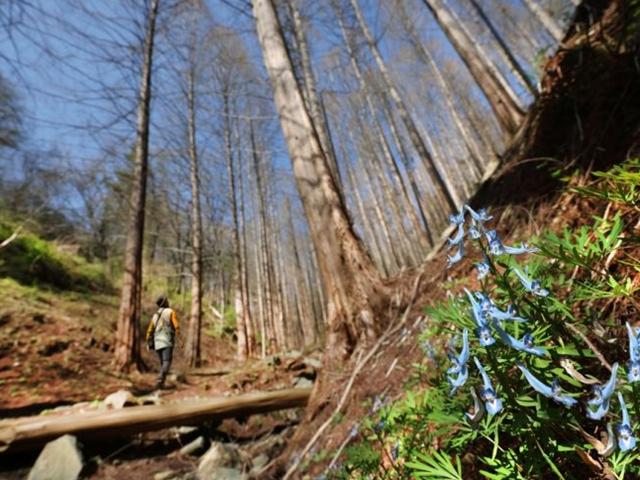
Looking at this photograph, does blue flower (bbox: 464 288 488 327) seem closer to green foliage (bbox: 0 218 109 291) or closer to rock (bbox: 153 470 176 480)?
rock (bbox: 153 470 176 480)

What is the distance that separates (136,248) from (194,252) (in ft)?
11.1

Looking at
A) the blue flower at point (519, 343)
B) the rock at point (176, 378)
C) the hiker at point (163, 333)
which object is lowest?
the blue flower at point (519, 343)

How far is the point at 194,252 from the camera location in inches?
362

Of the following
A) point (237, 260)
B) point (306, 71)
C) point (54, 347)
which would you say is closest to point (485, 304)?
point (54, 347)

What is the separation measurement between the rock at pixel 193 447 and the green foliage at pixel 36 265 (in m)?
7.56

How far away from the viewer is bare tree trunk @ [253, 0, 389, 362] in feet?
9.41

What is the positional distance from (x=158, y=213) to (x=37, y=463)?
10.6 metres

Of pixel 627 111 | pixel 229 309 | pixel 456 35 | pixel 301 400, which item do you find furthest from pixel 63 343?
pixel 229 309

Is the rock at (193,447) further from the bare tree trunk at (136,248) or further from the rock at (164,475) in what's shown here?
the bare tree trunk at (136,248)

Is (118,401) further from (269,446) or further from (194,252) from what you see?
(194,252)

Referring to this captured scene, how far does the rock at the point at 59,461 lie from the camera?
2.81m

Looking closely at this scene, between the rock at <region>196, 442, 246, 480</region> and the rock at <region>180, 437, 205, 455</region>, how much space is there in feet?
1.60

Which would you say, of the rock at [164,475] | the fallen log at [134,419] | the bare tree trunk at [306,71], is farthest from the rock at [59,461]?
the bare tree trunk at [306,71]

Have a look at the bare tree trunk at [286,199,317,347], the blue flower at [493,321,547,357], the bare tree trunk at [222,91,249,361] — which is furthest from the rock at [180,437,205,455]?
the bare tree trunk at [286,199,317,347]
